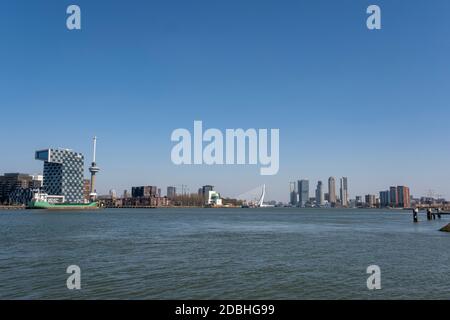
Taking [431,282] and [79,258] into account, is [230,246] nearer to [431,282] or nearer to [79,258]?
[79,258]

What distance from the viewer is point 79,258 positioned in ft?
112

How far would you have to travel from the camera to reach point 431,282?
24594 millimetres
